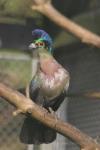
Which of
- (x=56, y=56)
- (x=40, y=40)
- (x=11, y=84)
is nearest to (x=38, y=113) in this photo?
(x=40, y=40)

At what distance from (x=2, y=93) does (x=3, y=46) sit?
1925mm

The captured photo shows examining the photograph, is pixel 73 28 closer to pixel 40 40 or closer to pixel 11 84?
pixel 40 40

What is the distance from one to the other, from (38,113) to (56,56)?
1475mm

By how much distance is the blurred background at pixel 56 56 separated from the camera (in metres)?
2.70

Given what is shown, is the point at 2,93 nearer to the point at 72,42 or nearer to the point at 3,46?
the point at 72,42

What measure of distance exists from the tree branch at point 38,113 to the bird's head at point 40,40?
11.5 inches

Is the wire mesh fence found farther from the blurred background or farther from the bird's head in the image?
the bird's head

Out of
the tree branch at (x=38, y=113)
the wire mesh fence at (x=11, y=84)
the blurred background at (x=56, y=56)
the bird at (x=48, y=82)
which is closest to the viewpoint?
the tree branch at (x=38, y=113)

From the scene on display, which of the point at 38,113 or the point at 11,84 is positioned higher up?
the point at 38,113

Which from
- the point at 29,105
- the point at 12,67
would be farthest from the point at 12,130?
the point at 29,105

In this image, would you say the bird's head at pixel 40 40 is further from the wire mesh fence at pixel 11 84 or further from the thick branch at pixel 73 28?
the wire mesh fence at pixel 11 84

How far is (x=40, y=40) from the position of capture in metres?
1.83

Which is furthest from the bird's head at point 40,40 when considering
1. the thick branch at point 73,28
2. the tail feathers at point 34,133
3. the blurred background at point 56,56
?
the blurred background at point 56,56

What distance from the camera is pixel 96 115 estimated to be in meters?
2.55
